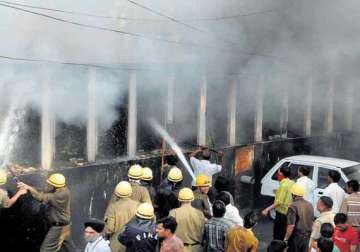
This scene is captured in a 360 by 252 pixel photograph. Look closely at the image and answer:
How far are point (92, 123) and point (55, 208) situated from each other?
1.78m

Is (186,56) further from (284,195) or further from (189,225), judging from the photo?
(189,225)

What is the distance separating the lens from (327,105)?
→ 50.6 feet

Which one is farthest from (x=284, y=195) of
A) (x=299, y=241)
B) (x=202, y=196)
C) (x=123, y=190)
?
(x=123, y=190)

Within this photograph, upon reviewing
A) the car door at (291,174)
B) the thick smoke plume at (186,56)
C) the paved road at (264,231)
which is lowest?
the paved road at (264,231)

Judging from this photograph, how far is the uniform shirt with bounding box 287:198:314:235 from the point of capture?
6488mm

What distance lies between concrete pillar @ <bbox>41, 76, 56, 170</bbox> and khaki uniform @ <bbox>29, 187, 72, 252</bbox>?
0.81 m

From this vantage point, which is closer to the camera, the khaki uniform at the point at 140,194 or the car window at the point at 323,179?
the khaki uniform at the point at 140,194

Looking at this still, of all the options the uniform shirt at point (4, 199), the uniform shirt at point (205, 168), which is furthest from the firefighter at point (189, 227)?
the uniform shirt at point (205, 168)

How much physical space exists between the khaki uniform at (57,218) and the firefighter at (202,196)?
5.02 feet

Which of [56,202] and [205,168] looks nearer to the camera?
[56,202]

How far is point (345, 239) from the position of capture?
5660 millimetres

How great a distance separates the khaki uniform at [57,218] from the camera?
6.31 metres

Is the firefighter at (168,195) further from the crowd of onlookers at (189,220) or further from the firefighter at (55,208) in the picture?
the firefighter at (55,208)

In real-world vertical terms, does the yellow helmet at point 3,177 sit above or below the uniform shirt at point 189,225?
above
